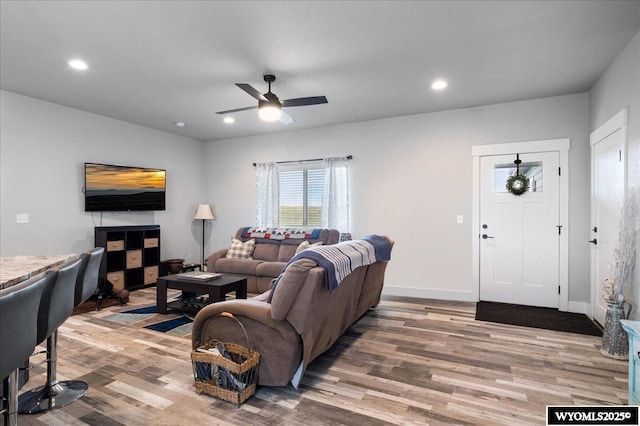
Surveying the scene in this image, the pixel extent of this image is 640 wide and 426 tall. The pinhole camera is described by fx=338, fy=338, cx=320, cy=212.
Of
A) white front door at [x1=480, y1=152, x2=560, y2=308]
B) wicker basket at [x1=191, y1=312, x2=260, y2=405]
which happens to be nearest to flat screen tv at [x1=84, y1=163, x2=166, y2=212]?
wicker basket at [x1=191, y1=312, x2=260, y2=405]

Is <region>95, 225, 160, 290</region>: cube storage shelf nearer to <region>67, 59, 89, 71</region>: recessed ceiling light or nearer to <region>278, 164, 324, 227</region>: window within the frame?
<region>278, 164, 324, 227</region>: window

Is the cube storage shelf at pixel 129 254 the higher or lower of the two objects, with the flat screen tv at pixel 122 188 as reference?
lower

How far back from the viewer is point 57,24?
9.04 ft

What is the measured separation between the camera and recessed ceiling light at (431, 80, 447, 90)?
3.96 m

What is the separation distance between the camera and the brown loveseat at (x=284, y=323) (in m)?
2.25

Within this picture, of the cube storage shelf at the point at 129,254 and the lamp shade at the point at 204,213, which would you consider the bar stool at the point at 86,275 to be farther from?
the lamp shade at the point at 204,213

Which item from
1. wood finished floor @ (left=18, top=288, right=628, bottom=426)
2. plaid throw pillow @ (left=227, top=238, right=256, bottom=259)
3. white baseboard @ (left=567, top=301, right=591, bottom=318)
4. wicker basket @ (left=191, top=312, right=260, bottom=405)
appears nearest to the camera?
wood finished floor @ (left=18, top=288, right=628, bottom=426)

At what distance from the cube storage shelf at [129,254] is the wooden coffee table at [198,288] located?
1262 millimetres

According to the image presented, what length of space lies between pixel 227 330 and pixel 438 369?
1697 mm

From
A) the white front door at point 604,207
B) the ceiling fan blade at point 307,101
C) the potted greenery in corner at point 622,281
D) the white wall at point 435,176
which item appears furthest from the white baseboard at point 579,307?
the ceiling fan blade at point 307,101

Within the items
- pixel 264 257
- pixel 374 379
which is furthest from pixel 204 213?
pixel 374 379

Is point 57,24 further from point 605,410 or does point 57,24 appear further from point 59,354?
point 605,410

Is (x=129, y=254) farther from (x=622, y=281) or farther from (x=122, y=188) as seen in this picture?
(x=622, y=281)

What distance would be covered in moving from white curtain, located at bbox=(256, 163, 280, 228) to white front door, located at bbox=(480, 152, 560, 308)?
3.53 meters
